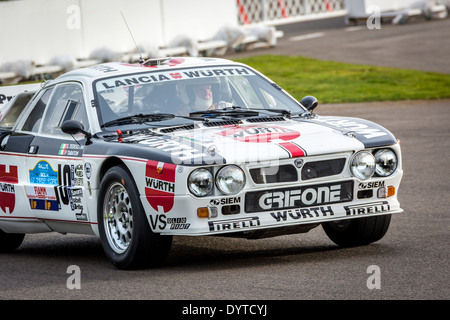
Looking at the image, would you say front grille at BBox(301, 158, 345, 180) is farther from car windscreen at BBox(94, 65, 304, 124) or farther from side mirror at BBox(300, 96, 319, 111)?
side mirror at BBox(300, 96, 319, 111)

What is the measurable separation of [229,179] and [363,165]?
42.7 inches

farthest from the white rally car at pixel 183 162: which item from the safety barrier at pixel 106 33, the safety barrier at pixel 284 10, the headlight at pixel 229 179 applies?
the safety barrier at pixel 284 10

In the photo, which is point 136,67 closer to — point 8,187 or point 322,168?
point 8,187

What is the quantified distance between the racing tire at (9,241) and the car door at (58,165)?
34.7 inches

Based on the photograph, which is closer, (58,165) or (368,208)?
(368,208)

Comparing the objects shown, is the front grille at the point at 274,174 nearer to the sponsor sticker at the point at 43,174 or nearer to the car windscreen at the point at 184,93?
the car windscreen at the point at 184,93

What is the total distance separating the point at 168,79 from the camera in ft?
28.5

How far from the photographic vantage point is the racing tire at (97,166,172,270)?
7445 millimetres

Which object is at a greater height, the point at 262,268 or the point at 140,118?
the point at 140,118

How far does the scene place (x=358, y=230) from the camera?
817cm

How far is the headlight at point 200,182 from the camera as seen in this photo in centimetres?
720

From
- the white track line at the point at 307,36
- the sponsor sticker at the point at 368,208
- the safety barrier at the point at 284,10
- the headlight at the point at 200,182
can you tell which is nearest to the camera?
the headlight at the point at 200,182

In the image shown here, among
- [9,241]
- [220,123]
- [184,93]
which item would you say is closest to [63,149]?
[184,93]

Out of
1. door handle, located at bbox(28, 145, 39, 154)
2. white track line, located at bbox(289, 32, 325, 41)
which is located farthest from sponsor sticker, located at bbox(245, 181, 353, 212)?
white track line, located at bbox(289, 32, 325, 41)
